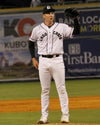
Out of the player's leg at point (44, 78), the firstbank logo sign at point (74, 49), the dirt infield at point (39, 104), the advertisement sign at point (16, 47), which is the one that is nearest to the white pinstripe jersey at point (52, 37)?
the player's leg at point (44, 78)

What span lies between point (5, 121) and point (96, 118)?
5.69 feet

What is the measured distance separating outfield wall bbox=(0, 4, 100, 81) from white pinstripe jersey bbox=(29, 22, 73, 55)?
28.9 feet

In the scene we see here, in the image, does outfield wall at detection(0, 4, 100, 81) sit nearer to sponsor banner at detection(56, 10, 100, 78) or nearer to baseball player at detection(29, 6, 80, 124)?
sponsor banner at detection(56, 10, 100, 78)

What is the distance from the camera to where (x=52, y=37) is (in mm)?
7035

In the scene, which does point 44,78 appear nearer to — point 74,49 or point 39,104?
point 39,104

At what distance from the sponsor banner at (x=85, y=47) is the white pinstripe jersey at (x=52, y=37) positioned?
881 cm

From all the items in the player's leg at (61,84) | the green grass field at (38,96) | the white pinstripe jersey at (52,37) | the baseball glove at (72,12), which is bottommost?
the green grass field at (38,96)

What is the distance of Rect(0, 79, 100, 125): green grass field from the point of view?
7.81m

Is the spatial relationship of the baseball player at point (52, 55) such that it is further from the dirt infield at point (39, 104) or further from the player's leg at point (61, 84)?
the dirt infield at point (39, 104)

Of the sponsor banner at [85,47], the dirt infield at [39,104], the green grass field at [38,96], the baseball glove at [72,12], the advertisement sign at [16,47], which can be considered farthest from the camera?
the advertisement sign at [16,47]

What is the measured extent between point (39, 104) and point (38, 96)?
5.44 feet

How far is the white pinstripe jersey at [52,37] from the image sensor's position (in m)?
7.01

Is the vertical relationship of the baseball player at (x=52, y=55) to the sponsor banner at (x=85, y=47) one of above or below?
above

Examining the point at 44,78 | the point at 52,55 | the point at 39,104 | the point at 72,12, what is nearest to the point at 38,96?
the point at 39,104
